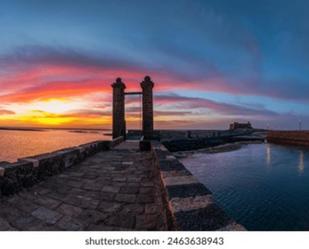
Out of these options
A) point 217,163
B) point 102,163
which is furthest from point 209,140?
point 102,163

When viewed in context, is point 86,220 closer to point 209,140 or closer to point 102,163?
point 102,163

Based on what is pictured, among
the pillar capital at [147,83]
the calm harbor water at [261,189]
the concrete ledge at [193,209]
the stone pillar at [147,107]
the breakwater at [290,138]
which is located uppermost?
the pillar capital at [147,83]

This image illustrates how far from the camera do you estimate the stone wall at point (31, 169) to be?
365cm

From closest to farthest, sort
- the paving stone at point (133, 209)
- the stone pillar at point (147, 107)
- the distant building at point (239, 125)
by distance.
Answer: the paving stone at point (133, 209) < the stone pillar at point (147, 107) < the distant building at point (239, 125)

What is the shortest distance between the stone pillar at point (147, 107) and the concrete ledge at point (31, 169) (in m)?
7.86

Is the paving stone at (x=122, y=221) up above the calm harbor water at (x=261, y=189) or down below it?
above

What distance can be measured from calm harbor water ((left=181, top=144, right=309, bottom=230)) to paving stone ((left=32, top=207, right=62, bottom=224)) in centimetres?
782

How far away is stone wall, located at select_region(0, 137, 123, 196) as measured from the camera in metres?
3.65

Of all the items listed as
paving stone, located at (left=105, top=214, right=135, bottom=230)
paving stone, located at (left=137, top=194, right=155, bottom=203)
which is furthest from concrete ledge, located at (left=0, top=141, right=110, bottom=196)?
paving stone, located at (left=137, top=194, right=155, bottom=203)

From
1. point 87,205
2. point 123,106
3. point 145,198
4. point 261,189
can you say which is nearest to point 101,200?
point 87,205

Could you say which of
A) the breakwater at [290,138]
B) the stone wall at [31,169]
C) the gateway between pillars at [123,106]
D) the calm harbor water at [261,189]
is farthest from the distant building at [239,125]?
the stone wall at [31,169]

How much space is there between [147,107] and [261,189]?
841 centimetres

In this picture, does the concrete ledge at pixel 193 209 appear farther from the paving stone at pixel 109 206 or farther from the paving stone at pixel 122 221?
the paving stone at pixel 109 206
